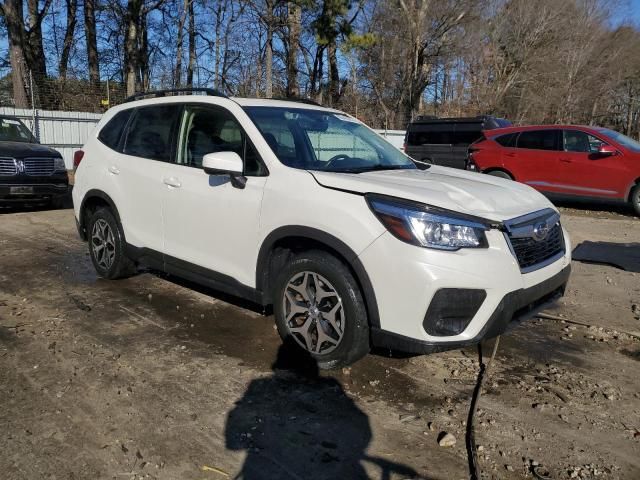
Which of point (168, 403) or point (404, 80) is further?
point (404, 80)

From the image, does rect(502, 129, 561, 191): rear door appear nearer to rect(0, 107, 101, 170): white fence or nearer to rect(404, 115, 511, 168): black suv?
rect(404, 115, 511, 168): black suv

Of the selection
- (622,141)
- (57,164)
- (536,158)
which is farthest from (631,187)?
(57,164)

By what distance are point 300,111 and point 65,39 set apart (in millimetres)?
32266

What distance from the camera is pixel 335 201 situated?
333 cm

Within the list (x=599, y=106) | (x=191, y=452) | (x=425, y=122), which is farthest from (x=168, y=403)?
(x=599, y=106)

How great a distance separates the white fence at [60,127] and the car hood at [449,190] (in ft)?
50.2

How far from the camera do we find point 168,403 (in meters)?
3.13

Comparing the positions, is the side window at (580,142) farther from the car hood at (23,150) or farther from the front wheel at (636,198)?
the car hood at (23,150)

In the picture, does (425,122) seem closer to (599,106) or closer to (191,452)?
(191,452)

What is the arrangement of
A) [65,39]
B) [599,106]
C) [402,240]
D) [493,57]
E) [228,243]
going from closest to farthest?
[402,240]
[228,243]
[65,39]
[493,57]
[599,106]

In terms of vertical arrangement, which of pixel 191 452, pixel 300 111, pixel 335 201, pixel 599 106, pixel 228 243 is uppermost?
pixel 599 106

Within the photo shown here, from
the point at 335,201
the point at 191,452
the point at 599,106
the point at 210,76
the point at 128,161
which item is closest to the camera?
the point at 191,452

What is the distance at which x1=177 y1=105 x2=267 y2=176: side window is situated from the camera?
12.9 feet

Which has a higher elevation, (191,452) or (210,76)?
(210,76)
